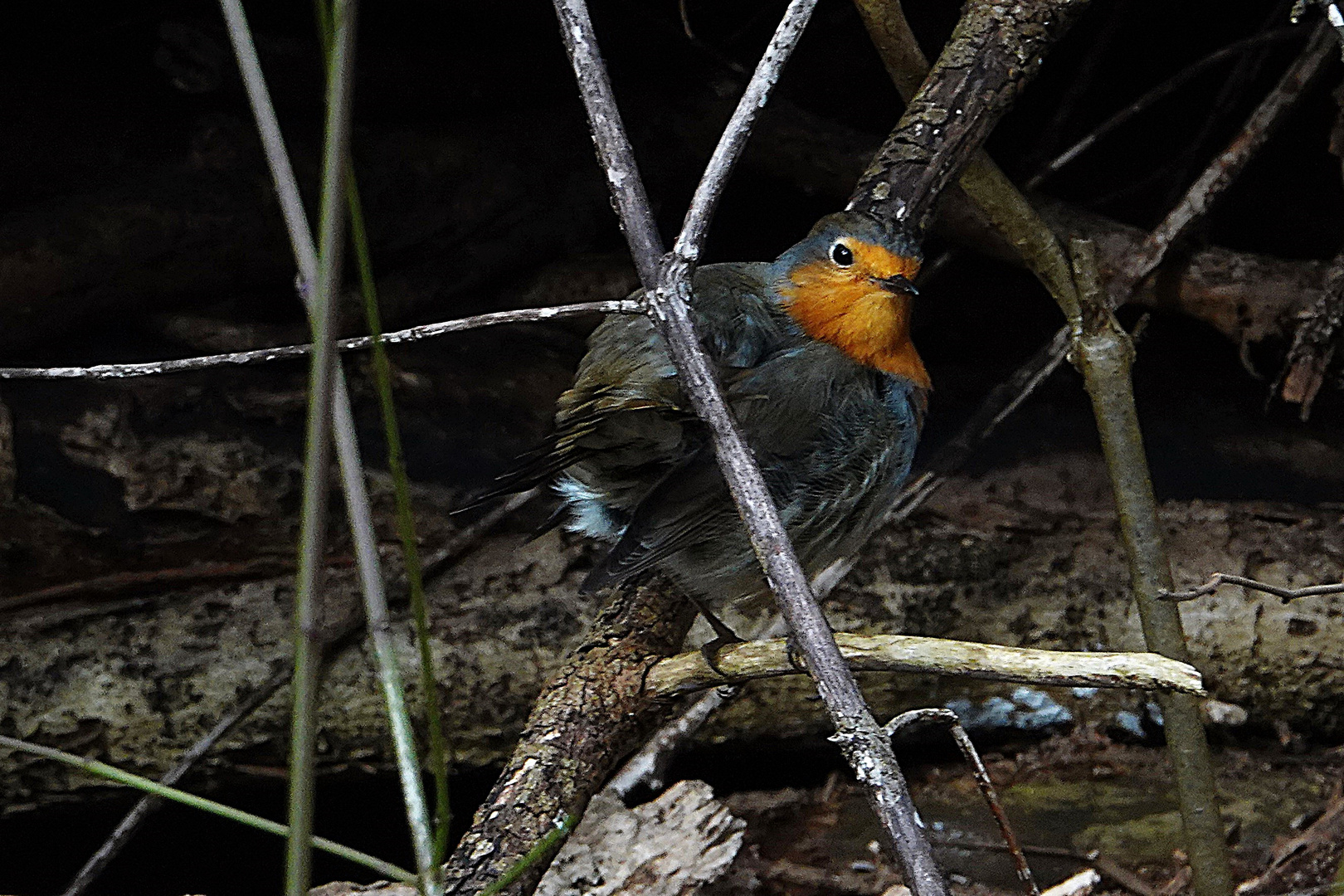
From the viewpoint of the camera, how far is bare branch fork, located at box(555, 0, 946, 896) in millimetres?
1136

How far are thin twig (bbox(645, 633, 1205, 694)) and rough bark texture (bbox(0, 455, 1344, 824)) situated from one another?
108cm

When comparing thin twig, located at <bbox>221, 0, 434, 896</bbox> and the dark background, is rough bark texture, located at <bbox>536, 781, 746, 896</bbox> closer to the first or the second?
the dark background

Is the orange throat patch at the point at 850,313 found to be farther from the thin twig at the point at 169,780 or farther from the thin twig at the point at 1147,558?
the thin twig at the point at 169,780

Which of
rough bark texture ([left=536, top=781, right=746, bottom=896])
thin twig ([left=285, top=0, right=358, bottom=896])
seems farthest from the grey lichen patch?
thin twig ([left=285, top=0, right=358, bottom=896])

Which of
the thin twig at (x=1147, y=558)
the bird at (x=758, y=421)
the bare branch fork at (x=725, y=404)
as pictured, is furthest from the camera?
the thin twig at (x=1147, y=558)

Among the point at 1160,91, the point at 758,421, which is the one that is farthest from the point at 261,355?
the point at 1160,91

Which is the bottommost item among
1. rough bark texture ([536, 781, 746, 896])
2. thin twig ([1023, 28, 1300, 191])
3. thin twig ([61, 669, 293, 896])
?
rough bark texture ([536, 781, 746, 896])

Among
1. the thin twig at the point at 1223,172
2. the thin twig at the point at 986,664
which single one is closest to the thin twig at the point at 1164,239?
the thin twig at the point at 1223,172

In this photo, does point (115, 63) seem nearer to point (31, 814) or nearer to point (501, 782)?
point (31, 814)

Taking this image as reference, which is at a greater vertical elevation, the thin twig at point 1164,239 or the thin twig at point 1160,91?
the thin twig at point 1160,91

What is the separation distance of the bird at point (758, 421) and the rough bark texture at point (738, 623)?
0.67 metres

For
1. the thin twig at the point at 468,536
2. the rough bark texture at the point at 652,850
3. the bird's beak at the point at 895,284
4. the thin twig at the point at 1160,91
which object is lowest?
the rough bark texture at the point at 652,850

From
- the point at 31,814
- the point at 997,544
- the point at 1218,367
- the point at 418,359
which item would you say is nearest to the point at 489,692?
the point at 418,359

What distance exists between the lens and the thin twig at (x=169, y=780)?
2.07 meters
